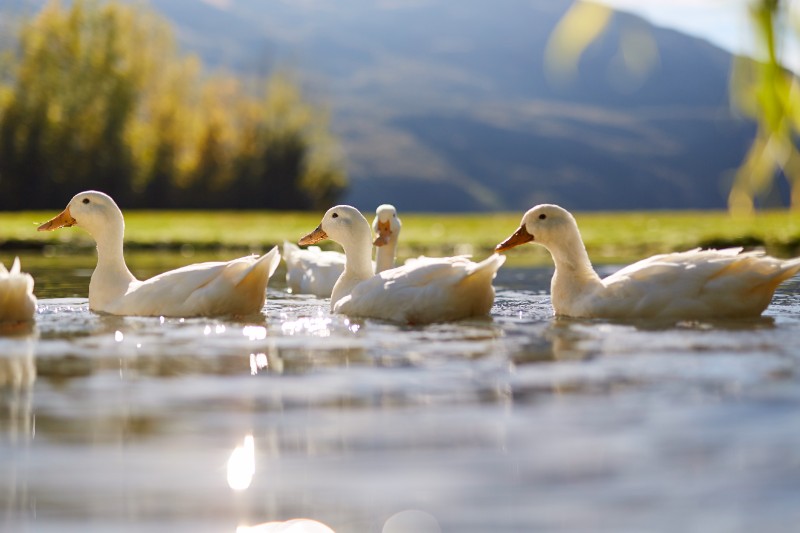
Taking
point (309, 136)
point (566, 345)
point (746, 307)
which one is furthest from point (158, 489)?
point (309, 136)

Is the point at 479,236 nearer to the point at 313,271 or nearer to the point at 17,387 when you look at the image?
the point at 313,271

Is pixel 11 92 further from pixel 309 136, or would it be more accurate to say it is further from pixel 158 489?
pixel 158 489

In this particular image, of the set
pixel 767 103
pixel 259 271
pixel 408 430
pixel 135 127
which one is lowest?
pixel 408 430

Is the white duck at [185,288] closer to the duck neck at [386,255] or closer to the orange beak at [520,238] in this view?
the duck neck at [386,255]

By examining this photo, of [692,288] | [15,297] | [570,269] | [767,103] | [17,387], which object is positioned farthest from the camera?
[570,269]

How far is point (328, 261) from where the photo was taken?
13.3 meters

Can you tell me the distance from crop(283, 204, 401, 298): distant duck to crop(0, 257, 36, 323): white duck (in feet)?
10.1

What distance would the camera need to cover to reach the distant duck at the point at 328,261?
11.3m

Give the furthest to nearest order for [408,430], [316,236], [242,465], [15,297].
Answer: [316,236] → [15,297] → [408,430] → [242,465]

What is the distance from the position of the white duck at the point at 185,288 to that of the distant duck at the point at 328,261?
1.28 metres

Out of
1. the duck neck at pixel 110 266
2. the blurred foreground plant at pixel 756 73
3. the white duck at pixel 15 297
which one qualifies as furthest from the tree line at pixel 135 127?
the blurred foreground plant at pixel 756 73

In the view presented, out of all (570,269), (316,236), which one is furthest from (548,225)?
(316,236)

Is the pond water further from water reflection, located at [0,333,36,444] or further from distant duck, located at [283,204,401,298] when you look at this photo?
distant duck, located at [283,204,401,298]

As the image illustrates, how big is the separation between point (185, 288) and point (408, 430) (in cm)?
488
